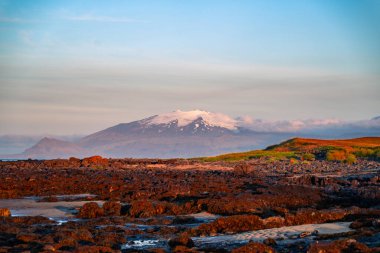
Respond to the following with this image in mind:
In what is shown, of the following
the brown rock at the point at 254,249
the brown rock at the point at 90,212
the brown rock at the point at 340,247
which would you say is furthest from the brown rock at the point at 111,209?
the brown rock at the point at 340,247

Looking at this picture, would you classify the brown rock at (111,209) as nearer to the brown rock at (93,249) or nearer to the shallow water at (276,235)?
the shallow water at (276,235)

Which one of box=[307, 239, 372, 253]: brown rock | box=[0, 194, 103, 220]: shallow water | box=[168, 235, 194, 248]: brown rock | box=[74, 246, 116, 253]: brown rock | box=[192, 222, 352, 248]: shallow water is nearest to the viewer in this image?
box=[307, 239, 372, 253]: brown rock

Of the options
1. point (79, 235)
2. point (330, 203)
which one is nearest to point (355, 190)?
point (330, 203)

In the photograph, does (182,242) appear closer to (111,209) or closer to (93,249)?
(93,249)

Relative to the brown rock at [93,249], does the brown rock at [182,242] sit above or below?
below

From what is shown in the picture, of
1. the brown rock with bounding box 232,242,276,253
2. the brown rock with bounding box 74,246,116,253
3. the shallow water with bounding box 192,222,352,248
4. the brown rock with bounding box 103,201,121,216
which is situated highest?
the brown rock with bounding box 103,201,121,216

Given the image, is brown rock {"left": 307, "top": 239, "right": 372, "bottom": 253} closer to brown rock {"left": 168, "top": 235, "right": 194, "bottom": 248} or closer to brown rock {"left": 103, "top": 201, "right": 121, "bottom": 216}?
brown rock {"left": 168, "top": 235, "right": 194, "bottom": 248}

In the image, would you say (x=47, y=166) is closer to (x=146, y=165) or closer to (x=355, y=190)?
(x=146, y=165)

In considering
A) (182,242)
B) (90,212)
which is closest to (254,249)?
(182,242)

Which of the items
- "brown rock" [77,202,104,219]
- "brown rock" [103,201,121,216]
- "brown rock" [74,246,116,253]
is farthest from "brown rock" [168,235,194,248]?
"brown rock" [103,201,121,216]

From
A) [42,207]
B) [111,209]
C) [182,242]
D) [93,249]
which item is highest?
[42,207]

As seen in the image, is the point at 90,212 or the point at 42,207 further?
the point at 42,207

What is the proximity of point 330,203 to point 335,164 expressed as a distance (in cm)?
2530

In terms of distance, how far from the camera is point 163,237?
1750cm
